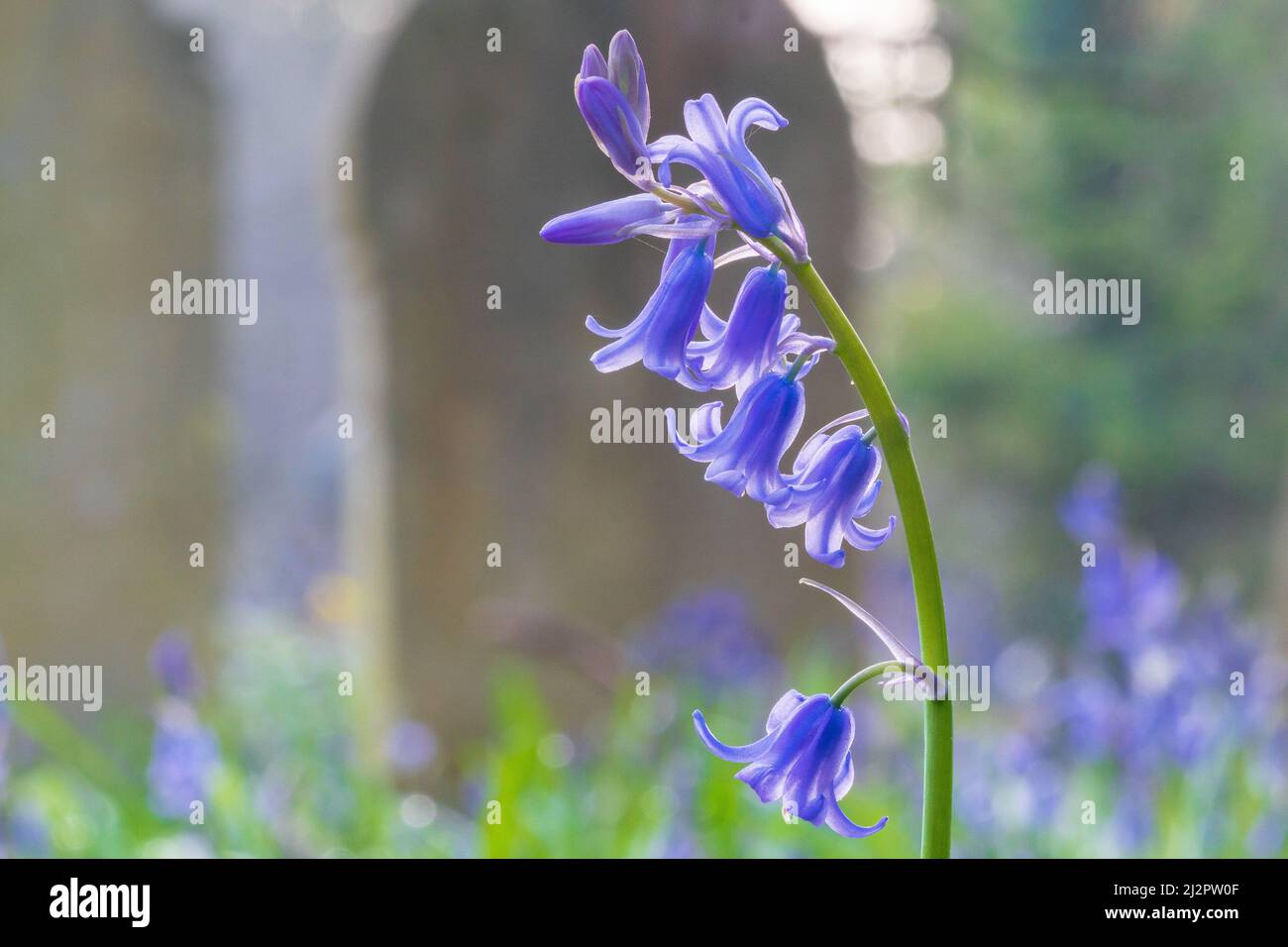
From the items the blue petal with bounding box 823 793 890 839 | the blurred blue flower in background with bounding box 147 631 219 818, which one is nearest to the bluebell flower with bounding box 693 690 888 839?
the blue petal with bounding box 823 793 890 839

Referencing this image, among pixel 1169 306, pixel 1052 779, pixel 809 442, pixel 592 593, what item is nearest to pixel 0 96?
pixel 592 593

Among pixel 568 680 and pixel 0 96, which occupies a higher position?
pixel 0 96

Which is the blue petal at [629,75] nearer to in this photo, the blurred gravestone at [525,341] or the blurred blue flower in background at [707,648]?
the blurred blue flower in background at [707,648]

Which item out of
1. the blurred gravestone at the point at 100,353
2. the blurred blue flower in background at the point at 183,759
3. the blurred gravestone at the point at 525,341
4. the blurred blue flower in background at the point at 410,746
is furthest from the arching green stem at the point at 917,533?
the blurred gravestone at the point at 100,353

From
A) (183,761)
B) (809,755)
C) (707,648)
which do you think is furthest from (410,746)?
(809,755)

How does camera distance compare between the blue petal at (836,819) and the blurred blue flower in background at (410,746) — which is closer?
the blue petal at (836,819)

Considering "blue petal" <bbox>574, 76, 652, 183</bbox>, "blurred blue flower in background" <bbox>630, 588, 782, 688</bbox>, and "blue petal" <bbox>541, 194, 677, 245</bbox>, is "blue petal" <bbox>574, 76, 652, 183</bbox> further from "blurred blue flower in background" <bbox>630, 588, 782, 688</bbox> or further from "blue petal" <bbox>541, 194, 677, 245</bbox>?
"blurred blue flower in background" <bbox>630, 588, 782, 688</bbox>
